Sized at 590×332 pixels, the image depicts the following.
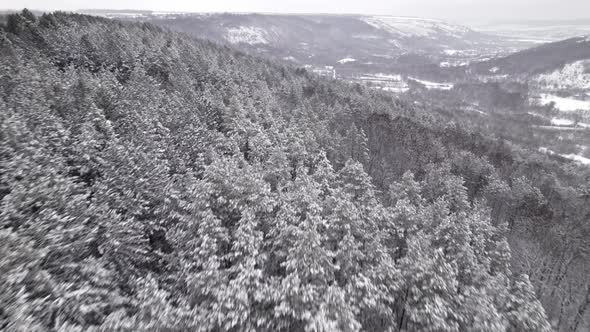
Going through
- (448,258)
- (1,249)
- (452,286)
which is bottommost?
→ (448,258)

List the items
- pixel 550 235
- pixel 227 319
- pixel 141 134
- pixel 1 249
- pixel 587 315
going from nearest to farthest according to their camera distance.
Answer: pixel 1 249 → pixel 227 319 → pixel 141 134 → pixel 587 315 → pixel 550 235

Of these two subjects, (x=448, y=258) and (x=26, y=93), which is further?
(x=26, y=93)

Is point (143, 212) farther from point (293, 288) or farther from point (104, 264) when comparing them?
point (293, 288)

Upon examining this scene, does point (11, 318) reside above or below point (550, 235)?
above

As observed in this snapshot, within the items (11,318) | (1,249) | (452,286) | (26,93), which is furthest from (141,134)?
(452,286)

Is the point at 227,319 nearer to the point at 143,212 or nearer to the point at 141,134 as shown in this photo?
the point at 143,212

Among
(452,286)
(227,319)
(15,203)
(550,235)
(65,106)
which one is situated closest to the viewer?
(227,319)
